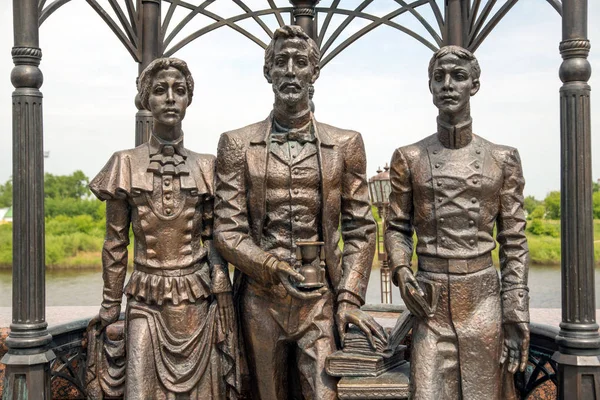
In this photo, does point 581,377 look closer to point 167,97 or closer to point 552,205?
point 167,97

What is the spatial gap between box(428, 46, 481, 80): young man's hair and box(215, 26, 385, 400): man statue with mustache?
57 centimetres

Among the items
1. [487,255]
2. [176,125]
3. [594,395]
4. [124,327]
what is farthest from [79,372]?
[594,395]

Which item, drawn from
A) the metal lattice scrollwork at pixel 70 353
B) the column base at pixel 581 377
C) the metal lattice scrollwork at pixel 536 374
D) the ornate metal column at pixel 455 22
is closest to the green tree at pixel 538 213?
the ornate metal column at pixel 455 22

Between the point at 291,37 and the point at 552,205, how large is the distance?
25352 mm

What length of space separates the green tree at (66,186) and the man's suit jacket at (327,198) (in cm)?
3272

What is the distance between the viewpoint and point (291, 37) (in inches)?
139

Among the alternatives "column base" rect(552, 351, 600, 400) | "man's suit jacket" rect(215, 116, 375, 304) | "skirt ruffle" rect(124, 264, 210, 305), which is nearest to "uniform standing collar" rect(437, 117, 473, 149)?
"man's suit jacket" rect(215, 116, 375, 304)

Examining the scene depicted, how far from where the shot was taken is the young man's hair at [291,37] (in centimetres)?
352

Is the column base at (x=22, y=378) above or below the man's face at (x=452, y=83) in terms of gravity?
below

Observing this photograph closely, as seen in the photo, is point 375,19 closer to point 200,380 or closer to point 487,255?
point 487,255

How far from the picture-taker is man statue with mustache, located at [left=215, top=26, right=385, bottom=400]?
3.54 metres

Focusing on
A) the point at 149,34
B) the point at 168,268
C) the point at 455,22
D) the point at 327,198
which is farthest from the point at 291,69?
the point at 455,22

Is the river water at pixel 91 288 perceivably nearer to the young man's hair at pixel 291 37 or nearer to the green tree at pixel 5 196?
the young man's hair at pixel 291 37

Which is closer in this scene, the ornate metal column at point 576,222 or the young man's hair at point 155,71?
the young man's hair at point 155,71
